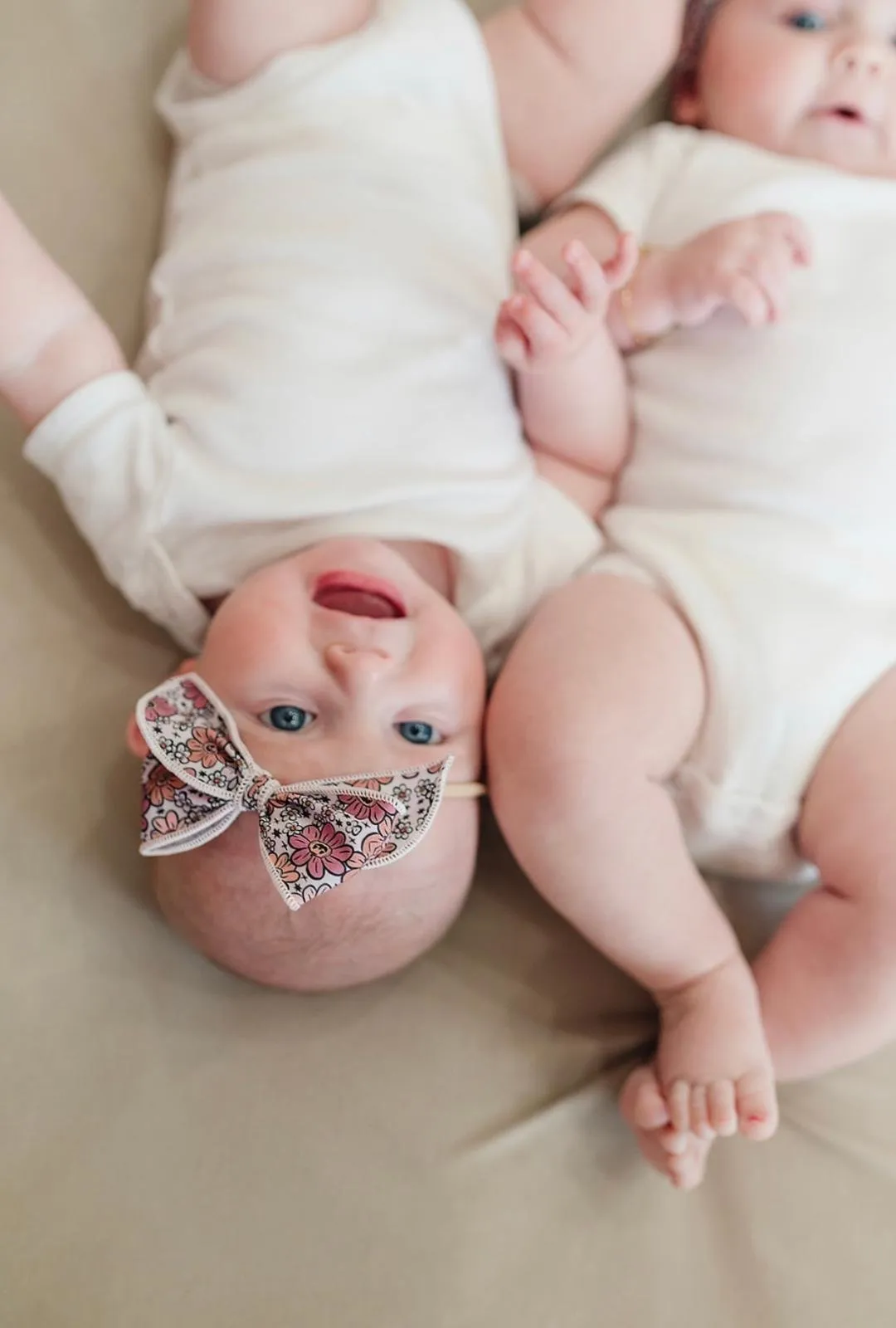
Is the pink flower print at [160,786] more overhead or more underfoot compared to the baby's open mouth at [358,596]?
more overhead

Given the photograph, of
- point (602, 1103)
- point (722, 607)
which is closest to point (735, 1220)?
point (602, 1103)

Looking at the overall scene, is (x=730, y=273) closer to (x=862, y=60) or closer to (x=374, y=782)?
(x=862, y=60)

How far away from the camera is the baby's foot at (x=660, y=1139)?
79 cm

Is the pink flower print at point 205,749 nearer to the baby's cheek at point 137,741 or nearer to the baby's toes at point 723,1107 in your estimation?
the baby's cheek at point 137,741

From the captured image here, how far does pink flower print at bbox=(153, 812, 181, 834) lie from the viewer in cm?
73

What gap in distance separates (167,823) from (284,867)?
9 cm

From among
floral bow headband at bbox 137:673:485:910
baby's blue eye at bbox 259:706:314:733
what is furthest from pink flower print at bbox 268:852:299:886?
baby's blue eye at bbox 259:706:314:733

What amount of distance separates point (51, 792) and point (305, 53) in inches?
26.9

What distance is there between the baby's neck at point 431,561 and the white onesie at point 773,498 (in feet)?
0.45

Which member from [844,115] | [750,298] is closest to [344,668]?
[750,298]

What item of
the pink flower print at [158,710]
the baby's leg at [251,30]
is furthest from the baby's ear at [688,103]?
the pink flower print at [158,710]

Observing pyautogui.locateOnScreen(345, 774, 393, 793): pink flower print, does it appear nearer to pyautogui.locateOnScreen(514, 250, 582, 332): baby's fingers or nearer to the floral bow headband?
the floral bow headband

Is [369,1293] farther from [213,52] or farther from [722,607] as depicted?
[213,52]

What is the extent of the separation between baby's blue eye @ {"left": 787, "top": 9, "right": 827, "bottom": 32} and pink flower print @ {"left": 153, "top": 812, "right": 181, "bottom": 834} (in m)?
0.90
